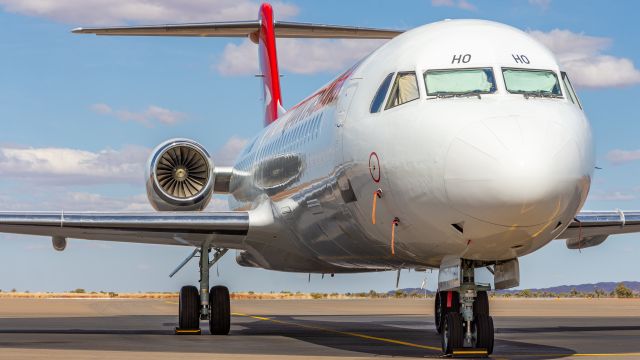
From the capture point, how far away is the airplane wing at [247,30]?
29.6m

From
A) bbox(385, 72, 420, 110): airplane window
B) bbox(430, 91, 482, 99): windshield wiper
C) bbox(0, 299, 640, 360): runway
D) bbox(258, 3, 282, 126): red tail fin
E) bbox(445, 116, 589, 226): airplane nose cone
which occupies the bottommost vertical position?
bbox(0, 299, 640, 360): runway

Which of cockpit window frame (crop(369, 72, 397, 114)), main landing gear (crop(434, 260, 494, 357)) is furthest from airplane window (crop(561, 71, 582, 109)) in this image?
main landing gear (crop(434, 260, 494, 357))

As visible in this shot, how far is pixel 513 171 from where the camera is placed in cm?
1045

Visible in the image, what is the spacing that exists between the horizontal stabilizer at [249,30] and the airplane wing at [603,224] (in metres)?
14.0

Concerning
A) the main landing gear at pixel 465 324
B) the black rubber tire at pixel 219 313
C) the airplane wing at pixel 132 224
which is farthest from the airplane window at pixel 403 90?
the black rubber tire at pixel 219 313

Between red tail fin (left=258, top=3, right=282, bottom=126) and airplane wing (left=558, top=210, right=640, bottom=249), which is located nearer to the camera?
airplane wing (left=558, top=210, right=640, bottom=249)

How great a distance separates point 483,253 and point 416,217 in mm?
857

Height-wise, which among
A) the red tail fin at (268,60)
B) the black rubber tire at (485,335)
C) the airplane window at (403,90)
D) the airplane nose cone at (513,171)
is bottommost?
the black rubber tire at (485,335)

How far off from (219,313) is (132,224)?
8.09 feet

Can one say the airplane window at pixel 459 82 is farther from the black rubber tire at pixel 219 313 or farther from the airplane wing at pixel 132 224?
the black rubber tire at pixel 219 313

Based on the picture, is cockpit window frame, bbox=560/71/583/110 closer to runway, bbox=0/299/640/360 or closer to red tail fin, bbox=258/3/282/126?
runway, bbox=0/299/640/360

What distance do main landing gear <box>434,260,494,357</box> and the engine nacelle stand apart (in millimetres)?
10139

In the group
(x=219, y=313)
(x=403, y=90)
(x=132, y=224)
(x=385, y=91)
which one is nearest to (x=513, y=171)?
(x=403, y=90)

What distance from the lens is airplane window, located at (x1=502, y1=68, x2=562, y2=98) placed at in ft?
38.9
